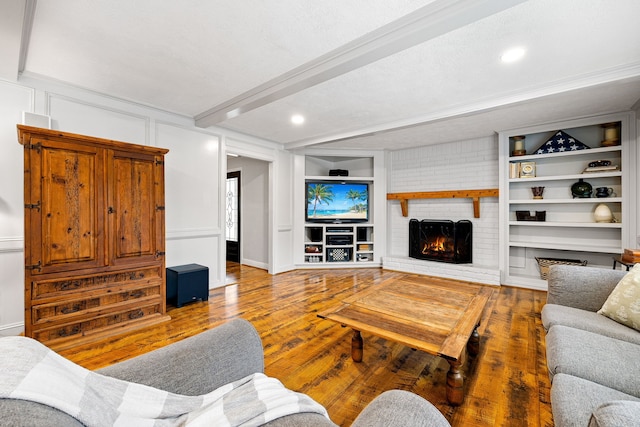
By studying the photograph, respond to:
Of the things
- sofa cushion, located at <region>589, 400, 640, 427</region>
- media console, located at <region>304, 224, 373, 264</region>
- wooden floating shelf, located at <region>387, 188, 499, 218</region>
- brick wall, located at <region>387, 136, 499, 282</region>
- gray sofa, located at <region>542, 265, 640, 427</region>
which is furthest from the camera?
media console, located at <region>304, 224, 373, 264</region>

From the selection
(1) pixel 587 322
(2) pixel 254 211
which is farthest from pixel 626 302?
(2) pixel 254 211

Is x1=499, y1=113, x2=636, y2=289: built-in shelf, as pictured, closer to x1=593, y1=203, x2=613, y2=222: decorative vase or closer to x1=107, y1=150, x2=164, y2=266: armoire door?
x1=593, y1=203, x2=613, y2=222: decorative vase

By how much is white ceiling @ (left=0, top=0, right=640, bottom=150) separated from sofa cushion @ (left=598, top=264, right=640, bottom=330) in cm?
170

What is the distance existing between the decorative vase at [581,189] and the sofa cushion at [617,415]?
405cm

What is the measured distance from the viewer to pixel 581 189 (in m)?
3.76

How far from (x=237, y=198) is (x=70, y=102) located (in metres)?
3.49

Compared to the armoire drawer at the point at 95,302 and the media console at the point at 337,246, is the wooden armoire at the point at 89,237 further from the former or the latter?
the media console at the point at 337,246

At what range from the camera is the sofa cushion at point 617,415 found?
72 centimetres

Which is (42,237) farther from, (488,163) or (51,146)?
(488,163)

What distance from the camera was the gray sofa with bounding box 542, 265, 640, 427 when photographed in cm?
101

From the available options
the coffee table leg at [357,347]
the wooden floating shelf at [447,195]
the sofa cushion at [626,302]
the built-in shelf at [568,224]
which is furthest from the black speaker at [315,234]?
the sofa cushion at [626,302]

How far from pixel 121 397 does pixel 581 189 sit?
5.07 metres

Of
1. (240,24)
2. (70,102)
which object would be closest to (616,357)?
(240,24)

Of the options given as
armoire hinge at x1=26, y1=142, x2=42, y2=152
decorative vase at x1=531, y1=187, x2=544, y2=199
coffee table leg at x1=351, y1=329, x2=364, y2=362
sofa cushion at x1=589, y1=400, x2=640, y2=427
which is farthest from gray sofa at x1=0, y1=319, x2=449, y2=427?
decorative vase at x1=531, y1=187, x2=544, y2=199
